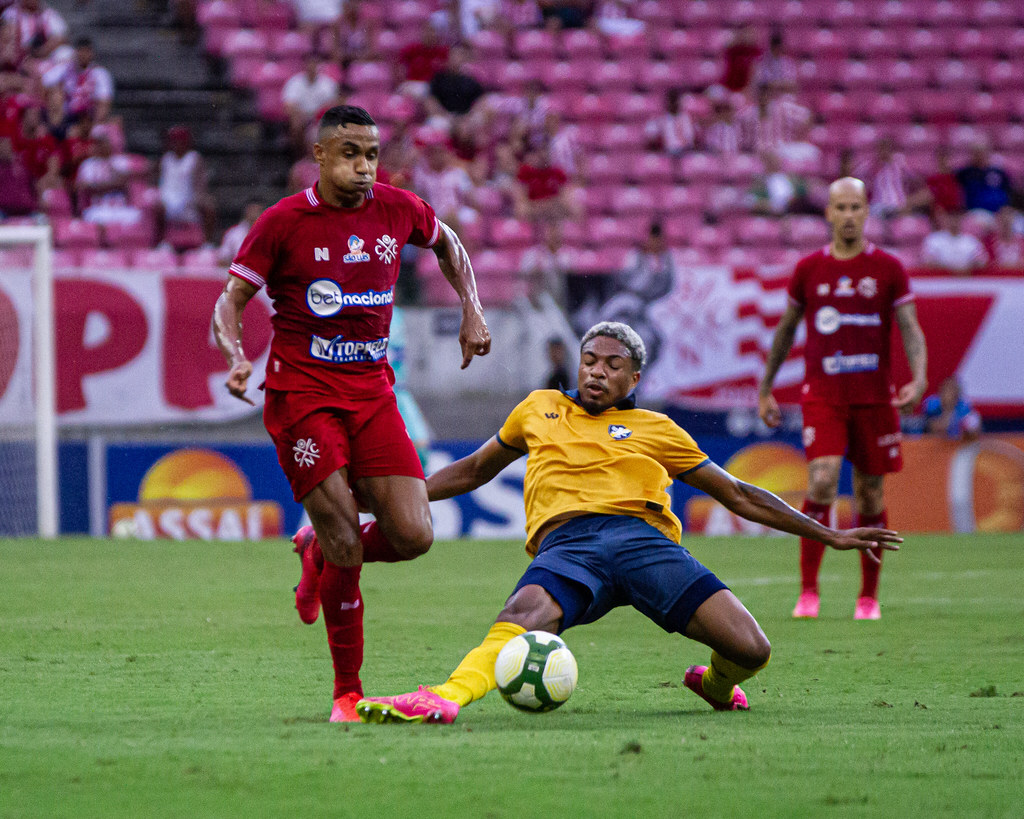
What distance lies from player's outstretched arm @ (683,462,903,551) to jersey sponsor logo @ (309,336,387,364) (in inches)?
49.7

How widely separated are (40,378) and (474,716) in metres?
9.77

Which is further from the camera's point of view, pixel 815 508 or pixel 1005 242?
pixel 1005 242

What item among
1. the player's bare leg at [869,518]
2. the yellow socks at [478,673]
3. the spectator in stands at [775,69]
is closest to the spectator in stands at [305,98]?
the spectator in stands at [775,69]

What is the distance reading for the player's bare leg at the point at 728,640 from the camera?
5316 mm

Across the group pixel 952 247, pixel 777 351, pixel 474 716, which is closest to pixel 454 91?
pixel 952 247

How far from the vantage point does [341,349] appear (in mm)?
5469

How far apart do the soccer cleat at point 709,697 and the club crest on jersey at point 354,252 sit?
6.21 feet

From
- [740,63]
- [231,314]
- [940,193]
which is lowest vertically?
[231,314]

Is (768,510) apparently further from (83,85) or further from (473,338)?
(83,85)

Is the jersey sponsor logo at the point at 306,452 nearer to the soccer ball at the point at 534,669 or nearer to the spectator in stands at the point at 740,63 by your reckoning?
the soccer ball at the point at 534,669

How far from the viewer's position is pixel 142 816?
3543 mm

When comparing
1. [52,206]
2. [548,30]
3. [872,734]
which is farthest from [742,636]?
[548,30]

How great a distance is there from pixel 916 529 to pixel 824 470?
691 centimetres

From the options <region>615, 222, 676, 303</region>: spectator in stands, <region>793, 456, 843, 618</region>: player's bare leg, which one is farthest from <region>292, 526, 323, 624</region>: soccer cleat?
<region>615, 222, 676, 303</region>: spectator in stands
